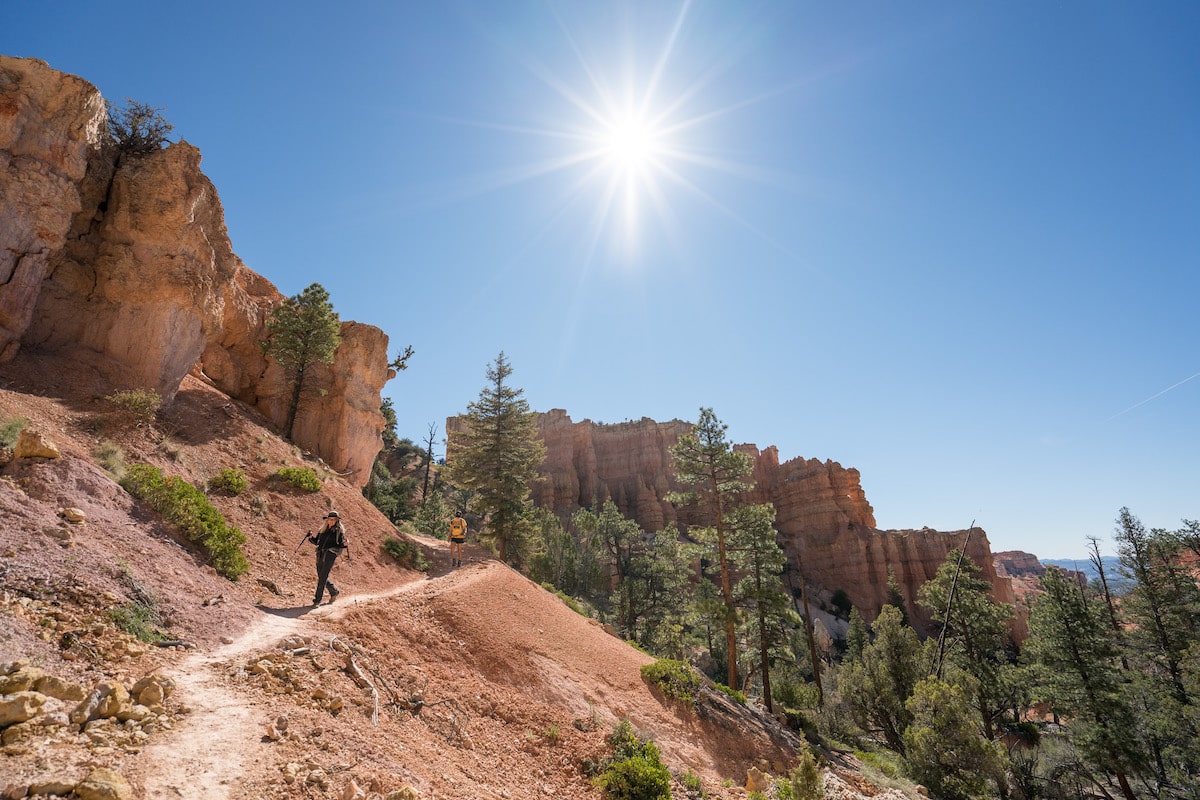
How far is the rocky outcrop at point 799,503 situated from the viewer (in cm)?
6681

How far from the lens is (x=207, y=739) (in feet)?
14.9

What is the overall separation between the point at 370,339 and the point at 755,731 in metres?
24.1

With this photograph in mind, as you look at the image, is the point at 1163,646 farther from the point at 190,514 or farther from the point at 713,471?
the point at 190,514

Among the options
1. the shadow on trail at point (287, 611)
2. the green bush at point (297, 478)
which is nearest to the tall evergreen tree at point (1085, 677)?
the shadow on trail at point (287, 611)

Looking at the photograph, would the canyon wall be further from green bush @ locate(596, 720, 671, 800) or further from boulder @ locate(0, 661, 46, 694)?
green bush @ locate(596, 720, 671, 800)

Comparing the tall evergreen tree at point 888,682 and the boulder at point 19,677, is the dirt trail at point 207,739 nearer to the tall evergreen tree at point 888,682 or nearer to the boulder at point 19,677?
the boulder at point 19,677

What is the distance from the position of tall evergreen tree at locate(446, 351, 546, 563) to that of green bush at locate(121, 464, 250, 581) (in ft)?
48.1

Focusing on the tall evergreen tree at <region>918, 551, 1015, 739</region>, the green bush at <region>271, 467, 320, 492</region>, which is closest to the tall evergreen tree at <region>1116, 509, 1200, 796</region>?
the tall evergreen tree at <region>918, 551, 1015, 739</region>

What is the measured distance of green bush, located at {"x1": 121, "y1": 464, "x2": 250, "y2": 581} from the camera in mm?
9883

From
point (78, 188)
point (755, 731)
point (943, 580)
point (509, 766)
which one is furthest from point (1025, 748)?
point (78, 188)

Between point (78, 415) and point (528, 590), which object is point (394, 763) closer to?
point (528, 590)

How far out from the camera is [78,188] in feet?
49.2

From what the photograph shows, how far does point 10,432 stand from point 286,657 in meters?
6.81

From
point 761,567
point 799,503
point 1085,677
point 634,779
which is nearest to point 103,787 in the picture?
point 634,779
